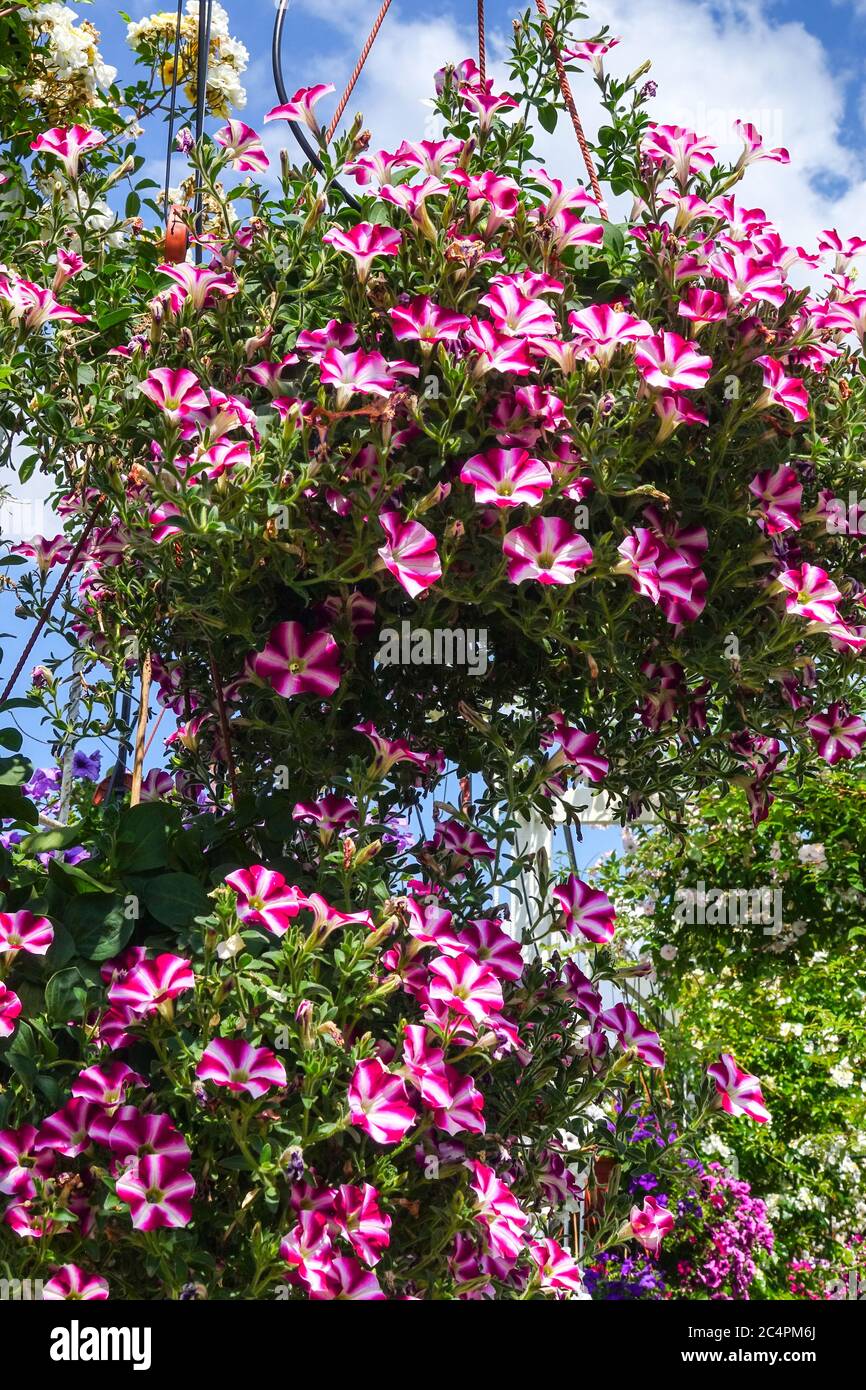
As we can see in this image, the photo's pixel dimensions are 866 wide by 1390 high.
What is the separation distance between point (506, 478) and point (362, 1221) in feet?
2.79

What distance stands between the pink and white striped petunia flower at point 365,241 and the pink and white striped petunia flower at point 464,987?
84 centimetres

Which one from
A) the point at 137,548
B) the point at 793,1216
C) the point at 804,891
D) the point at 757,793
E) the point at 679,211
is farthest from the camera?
the point at 804,891

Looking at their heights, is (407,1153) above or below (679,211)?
below

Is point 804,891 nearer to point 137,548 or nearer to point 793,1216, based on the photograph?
point 793,1216

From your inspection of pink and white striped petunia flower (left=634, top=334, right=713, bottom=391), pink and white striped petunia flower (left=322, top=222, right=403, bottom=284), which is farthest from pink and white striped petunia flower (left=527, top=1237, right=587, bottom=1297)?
pink and white striped petunia flower (left=322, top=222, right=403, bottom=284)

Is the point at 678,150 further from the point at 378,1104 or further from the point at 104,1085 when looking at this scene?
the point at 104,1085

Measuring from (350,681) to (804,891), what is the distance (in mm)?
2903

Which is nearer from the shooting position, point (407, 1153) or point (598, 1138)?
point (407, 1153)

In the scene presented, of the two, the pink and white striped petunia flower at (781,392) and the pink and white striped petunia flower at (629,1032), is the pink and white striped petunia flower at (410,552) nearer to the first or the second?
the pink and white striped petunia flower at (781,392)

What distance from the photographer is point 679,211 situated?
5.26 ft

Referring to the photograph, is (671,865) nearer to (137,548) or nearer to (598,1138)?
(598,1138)
